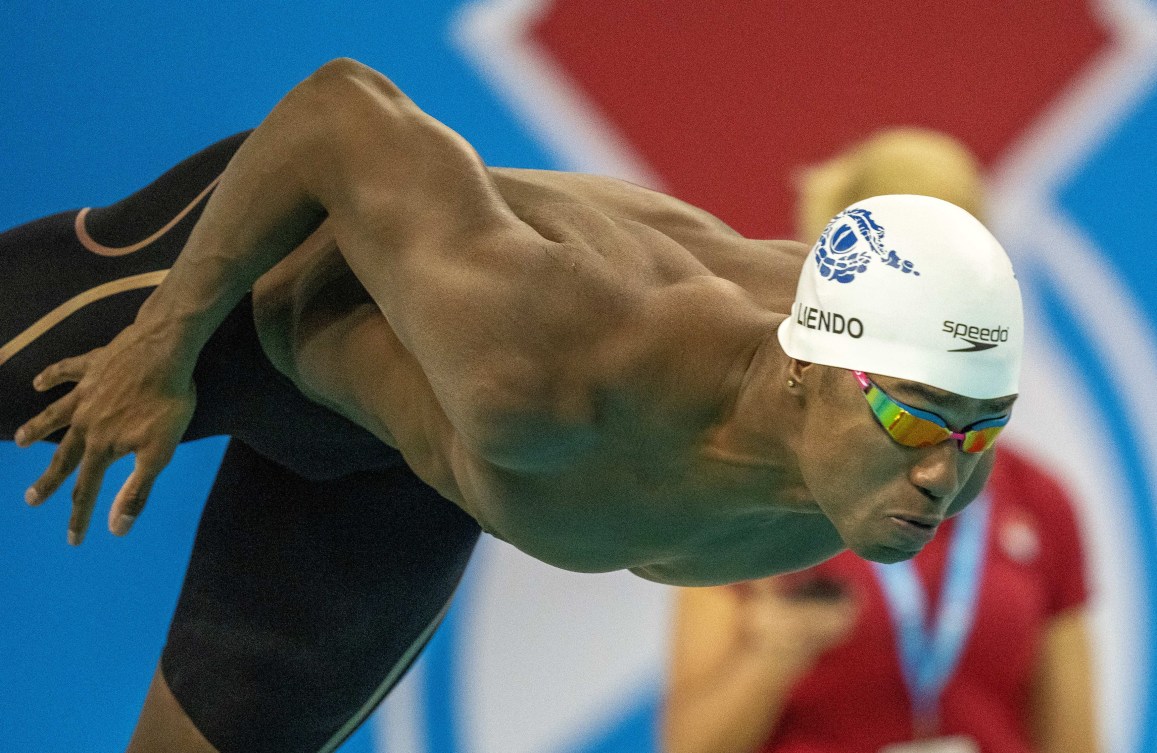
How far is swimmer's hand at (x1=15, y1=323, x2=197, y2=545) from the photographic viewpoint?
4.54ft

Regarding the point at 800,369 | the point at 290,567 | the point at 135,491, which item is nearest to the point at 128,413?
the point at 135,491

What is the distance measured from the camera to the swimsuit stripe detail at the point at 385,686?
5.75ft

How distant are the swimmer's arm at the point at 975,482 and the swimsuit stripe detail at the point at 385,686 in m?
0.76

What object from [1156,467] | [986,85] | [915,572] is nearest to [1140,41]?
[986,85]

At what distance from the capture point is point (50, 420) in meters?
1.42

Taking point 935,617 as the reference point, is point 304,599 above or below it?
above

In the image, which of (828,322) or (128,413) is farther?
(128,413)

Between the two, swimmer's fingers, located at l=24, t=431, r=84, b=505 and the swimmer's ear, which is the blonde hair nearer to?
the swimmer's ear

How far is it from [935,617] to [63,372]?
41.5 inches

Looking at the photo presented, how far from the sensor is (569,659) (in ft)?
8.39

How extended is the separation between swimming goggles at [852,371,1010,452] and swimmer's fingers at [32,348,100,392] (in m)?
0.75

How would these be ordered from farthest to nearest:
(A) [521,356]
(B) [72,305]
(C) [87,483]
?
(B) [72,305] → (C) [87,483] → (A) [521,356]

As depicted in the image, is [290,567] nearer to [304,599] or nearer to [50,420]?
[304,599]

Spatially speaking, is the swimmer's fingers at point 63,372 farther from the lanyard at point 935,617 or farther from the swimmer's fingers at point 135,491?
the lanyard at point 935,617
